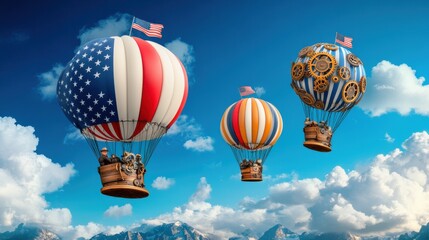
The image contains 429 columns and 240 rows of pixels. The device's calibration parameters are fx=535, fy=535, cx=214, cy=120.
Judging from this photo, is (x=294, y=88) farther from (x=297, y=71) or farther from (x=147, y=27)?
(x=147, y=27)

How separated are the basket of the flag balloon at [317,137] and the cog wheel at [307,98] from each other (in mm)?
1884

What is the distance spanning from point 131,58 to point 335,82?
17.9 metres

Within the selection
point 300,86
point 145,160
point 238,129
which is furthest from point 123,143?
point 238,129

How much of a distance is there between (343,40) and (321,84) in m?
7.10

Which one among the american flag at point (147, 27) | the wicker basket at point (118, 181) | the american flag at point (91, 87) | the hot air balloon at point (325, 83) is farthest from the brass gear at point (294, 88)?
the wicker basket at point (118, 181)

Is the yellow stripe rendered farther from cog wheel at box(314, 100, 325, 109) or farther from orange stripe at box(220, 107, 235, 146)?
cog wheel at box(314, 100, 325, 109)

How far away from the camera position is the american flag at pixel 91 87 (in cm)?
3002

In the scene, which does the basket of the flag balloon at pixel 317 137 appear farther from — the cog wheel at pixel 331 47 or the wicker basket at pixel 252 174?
the wicker basket at pixel 252 174

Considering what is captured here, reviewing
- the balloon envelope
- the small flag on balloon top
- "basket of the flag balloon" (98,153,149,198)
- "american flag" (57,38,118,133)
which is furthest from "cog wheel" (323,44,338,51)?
"basket of the flag balloon" (98,153,149,198)

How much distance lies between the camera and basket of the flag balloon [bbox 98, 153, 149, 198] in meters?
29.5

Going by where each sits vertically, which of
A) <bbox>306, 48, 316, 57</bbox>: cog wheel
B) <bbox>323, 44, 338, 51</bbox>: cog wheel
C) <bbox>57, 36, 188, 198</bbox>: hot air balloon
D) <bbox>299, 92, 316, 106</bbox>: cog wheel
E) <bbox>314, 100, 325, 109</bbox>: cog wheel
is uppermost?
<bbox>323, 44, 338, 51</bbox>: cog wheel

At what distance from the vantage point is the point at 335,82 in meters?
41.6

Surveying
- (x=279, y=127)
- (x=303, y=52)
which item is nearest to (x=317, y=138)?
(x=303, y=52)

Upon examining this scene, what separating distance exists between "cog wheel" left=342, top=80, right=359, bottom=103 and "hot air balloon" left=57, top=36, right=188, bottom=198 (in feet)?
51.2
